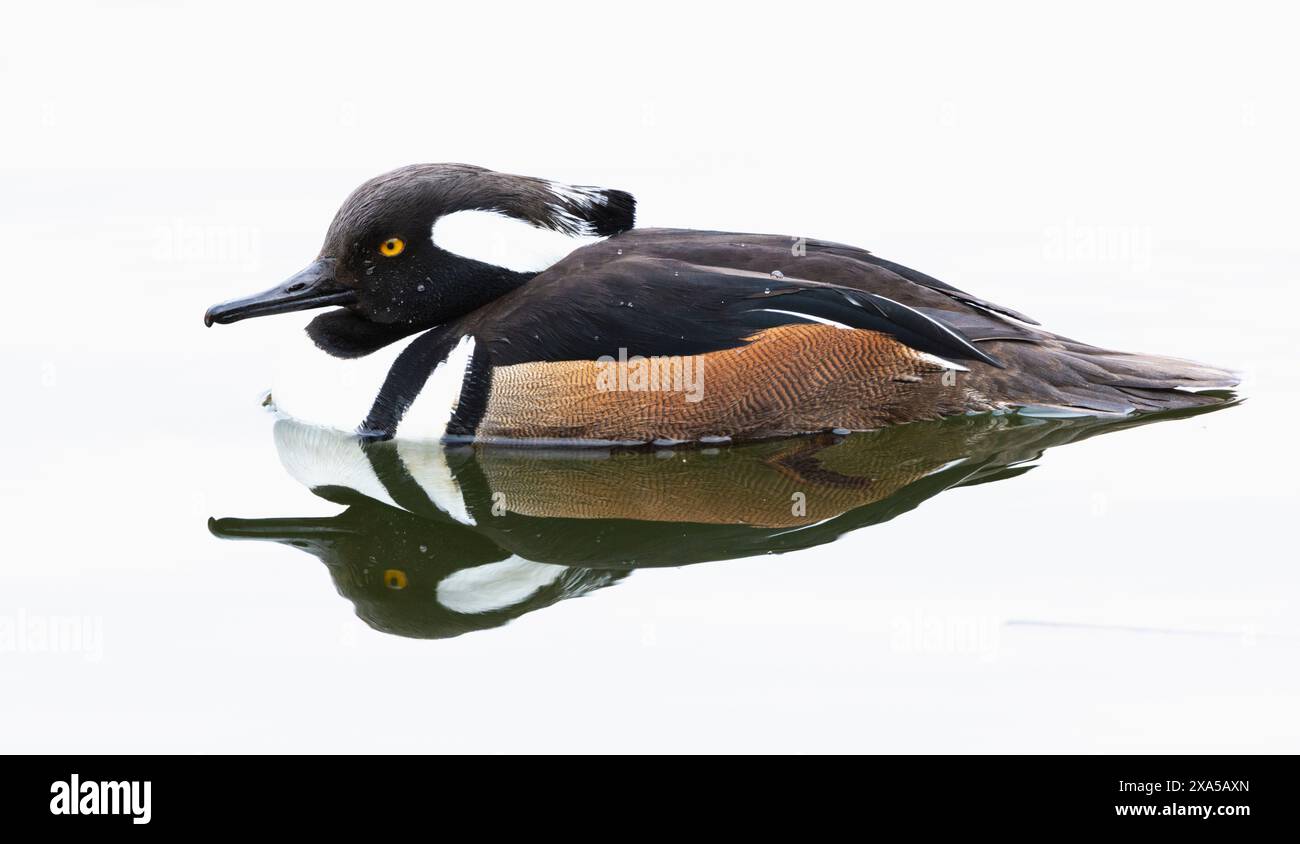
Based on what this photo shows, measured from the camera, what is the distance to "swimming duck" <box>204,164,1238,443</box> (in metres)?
11.1

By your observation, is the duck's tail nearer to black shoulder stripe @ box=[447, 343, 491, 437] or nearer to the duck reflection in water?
the duck reflection in water

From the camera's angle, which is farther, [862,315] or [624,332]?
[862,315]

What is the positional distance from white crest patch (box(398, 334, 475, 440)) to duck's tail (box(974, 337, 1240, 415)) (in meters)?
3.05

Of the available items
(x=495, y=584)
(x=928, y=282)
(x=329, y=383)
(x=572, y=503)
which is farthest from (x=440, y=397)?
(x=928, y=282)

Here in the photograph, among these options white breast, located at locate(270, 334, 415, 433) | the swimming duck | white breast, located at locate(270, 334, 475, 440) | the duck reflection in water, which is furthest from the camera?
white breast, located at locate(270, 334, 415, 433)

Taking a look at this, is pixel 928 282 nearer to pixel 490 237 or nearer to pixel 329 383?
pixel 490 237

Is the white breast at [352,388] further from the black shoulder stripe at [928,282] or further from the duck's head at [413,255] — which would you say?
the black shoulder stripe at [928,282]

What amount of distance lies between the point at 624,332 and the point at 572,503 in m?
1.12

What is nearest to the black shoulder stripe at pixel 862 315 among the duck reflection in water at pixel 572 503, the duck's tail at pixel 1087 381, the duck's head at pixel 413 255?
the duck's tail at pixel 1087 381

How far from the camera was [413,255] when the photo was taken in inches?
453

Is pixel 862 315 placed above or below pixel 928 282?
below

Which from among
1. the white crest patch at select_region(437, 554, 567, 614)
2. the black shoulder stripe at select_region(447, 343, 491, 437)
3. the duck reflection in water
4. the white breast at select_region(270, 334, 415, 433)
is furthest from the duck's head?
the white crest patch at select_region(437, 554, 567, 614)

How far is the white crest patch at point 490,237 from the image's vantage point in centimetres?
1144

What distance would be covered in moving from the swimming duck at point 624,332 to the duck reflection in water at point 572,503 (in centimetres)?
17
